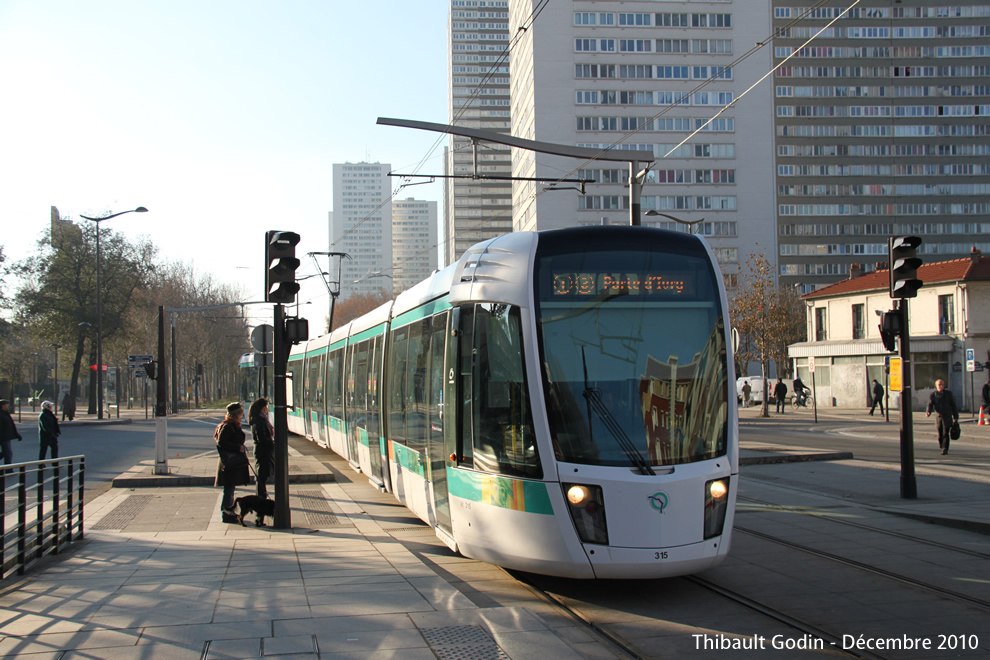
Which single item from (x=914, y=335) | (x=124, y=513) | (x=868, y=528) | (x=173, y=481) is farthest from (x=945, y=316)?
(x=124, y=513)

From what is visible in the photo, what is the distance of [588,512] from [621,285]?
202cm

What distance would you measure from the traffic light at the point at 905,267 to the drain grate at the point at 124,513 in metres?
11.5

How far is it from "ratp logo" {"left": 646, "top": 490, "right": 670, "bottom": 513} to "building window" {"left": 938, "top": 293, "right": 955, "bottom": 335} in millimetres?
39641

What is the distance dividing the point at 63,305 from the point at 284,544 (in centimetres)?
4596

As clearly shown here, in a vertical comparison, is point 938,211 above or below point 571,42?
below

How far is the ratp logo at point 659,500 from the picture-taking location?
6656 millimetres

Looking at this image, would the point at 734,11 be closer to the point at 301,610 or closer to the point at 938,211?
the point at 938,211

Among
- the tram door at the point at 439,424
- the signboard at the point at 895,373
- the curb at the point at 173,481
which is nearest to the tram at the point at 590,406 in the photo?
the tram door at the point at 439,424

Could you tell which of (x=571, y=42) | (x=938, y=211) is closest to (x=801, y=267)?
(x=938, y=211)

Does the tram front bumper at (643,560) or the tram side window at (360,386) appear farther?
the tram side window at (360,386)

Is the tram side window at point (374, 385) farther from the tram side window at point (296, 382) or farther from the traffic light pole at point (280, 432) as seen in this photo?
the tram side window at point (296, 382)

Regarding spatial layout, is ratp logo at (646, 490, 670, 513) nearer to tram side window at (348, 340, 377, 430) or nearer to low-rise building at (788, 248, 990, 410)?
tram side window at (348, 340, 377, 430)

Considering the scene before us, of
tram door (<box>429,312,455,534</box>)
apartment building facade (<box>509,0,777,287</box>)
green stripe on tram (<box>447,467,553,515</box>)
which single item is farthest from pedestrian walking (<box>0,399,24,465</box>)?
apartment building facade (<box>509,0,777,287</box>)

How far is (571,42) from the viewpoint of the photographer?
281ft
